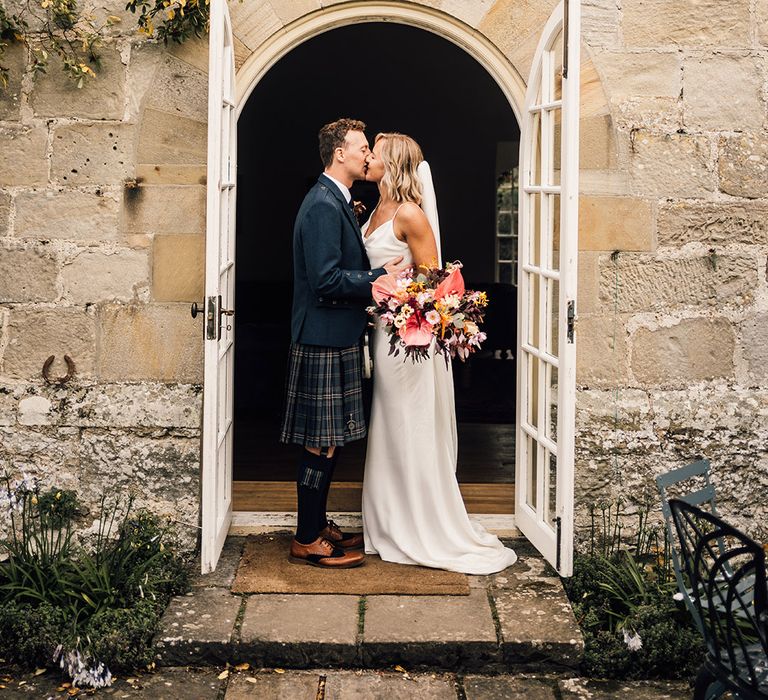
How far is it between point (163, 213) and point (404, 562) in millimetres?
1870

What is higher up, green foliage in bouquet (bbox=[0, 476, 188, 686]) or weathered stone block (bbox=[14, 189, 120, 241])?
weathered stone block (bbox=[14, 189, 120, 241])

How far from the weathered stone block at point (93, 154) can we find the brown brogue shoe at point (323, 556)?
5.94 ft

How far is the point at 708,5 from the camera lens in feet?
16.1

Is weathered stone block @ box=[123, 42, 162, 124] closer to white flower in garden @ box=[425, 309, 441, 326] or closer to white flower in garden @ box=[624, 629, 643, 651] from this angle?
white flower in garden @ box=[425, 309, 441, 326]

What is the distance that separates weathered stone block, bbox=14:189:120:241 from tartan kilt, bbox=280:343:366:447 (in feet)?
3.37

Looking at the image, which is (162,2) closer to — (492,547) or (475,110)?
(492,547)

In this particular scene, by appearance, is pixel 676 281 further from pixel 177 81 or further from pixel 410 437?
pixel 177 81

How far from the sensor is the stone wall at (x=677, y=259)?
4898 mm

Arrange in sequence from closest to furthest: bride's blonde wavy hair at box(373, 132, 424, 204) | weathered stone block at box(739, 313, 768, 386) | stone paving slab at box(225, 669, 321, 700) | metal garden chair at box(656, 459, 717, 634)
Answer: metal garden chair at box(656, 459, 717, 634) → stone paving slab at box(225, 669, 321, 700) → bride's blonde wavy hair at box(373, 132, 424, 204) → weathered stone block at box(739, 313, 768, 386)

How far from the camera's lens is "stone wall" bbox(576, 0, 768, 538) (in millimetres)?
4898

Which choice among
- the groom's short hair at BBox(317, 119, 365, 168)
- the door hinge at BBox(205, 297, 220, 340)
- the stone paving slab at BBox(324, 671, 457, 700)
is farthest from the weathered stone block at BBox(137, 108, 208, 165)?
the stone paving slab at BBox(324, 671, 457, 700)

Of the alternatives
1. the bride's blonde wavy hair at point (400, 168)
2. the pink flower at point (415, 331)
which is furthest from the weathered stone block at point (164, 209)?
the pink flower at point (415, 331)

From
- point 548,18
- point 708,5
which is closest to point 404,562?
point 548,18

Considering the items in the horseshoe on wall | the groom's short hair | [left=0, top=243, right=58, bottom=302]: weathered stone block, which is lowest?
→ the horseshoe on wall
